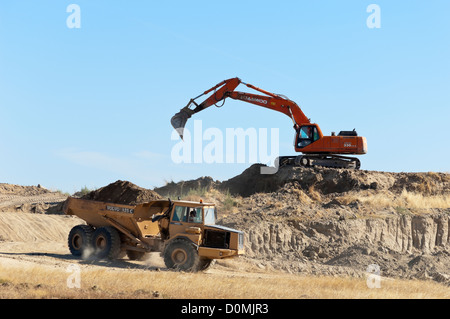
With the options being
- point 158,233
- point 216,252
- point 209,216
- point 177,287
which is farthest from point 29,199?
point 177,287

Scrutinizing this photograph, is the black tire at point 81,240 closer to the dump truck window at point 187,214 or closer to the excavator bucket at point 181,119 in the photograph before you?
the dump truck window at point 187,214

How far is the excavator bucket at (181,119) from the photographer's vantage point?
33312 mm

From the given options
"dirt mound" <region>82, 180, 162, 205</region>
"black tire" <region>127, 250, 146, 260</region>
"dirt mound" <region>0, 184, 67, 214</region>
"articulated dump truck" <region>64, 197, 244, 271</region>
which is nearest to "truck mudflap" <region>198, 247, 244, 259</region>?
"articulated dump truck" <region>64, 197, 244, 271</region>

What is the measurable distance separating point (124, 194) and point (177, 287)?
49.7ft

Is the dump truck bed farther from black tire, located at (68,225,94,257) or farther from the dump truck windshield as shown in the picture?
the dump truck windshield

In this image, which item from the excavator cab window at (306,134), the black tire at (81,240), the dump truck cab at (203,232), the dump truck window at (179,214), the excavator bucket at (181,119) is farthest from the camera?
the excavator cab window at (306,134)

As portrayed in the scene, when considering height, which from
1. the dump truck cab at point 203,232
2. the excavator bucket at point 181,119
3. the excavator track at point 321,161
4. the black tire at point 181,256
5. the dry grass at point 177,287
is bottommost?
the dry grass at point 177,287

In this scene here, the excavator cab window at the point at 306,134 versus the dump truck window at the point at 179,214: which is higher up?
the excavator cab window at the point at 306,134

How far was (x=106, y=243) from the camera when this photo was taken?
853 inches

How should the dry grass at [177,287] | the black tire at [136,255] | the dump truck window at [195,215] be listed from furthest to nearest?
the black tire at [136,255] < the dump truck window at [195,215] < the dry grass at [177,287]

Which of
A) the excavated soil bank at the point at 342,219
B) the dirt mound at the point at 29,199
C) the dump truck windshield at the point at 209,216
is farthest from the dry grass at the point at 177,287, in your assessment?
the dirt mound at the point at 29,199

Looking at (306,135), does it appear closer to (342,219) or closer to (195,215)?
(342,219)

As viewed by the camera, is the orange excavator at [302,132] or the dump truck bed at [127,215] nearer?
the dump truck bed at [127,215]

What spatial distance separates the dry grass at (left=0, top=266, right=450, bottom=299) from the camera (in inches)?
592
